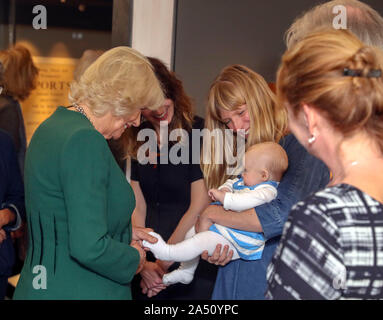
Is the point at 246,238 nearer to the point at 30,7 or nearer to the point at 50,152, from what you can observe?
the point at 50,152

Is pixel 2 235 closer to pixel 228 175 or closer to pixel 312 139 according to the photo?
pixel 228 175

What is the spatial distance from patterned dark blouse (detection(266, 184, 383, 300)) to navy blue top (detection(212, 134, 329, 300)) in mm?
651

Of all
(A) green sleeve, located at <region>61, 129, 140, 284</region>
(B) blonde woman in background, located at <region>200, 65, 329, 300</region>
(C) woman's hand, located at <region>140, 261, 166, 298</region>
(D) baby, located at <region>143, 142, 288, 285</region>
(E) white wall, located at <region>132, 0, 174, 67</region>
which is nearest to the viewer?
(A) green sleeve, located at <region>61, 129, 140, 284</region>

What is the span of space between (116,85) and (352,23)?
817 millimetres

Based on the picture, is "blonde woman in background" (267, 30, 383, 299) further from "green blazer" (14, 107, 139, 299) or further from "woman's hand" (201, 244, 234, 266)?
"woman's hand" (201, 244, 234, 266)

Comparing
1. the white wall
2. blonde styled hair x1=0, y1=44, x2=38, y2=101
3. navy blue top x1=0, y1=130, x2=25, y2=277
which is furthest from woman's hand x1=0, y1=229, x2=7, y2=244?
blonde styled hair x1=0, y1=44, x2=38, y2=101

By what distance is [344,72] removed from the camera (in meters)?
1.19

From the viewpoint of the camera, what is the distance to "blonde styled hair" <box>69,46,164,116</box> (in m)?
1.82

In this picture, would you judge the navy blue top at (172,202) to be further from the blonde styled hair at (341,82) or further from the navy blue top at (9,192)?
the blonde styled hair at (341,82)

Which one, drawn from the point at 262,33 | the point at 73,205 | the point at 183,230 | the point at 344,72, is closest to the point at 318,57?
the point at 344,72

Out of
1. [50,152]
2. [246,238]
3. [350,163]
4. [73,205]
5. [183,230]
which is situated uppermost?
[350,163]

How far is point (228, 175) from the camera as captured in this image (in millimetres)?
2459

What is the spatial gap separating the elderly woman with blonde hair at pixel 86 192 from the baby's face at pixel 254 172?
49 cm
